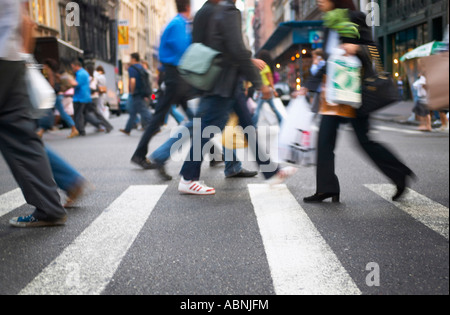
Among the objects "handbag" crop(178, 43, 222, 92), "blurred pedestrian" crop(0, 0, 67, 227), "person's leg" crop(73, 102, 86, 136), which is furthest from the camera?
"person's leg" crop(73, 102, 86, 136)

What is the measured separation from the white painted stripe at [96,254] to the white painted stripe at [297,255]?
0.90 metres

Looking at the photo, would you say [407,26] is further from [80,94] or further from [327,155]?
[327,155]

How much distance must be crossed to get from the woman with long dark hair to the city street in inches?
9.3

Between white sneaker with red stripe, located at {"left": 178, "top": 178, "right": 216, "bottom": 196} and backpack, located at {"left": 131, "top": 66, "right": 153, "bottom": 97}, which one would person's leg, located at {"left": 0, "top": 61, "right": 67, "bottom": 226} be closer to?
white sneaker with red stripe, located at {"left": 178, "top": 178, "right": 216, "bottom": 196}

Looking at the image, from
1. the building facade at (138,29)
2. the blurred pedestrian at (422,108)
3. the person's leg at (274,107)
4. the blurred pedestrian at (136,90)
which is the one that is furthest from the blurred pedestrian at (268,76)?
the building facade at (138,29)

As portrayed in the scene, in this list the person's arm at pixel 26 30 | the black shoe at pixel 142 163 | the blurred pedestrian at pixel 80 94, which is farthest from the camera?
the blurred pedestrian at pixel 80 94

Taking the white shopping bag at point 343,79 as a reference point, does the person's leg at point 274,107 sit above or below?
below

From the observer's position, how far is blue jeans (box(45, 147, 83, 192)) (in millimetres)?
4293

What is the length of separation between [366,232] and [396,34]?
103ft

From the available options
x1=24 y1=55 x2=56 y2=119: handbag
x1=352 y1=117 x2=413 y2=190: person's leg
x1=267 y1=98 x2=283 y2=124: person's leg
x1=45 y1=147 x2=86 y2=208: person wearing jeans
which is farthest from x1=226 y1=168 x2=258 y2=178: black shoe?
x1=267 y1=98 x2=283 y2=124: person's leg

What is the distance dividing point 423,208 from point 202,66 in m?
2.23

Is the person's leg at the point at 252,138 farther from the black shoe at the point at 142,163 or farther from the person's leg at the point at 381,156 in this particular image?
the black shoe at the point at 142,163

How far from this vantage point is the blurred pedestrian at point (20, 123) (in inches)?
143
